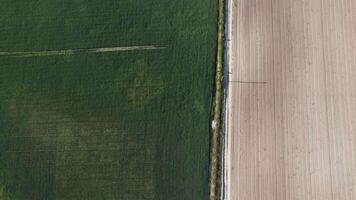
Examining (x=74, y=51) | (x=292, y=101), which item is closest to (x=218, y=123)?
(x=292, y=101)

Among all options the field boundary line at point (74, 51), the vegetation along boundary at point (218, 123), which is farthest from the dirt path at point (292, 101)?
the field boundary line at point (74, 51)

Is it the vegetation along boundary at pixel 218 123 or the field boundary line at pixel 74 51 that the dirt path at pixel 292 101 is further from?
the field boundary line at pixel 74 51

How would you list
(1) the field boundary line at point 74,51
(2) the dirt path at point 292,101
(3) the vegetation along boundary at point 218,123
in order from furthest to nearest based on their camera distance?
(1) the field boundary line at point 74,51
(3) the vegetation along boundary at point 218,123
(2) the dirt path at point 292,101

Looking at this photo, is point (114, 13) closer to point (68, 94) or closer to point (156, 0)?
point (156, 0)

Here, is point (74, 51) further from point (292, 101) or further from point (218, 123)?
point (292, 101)

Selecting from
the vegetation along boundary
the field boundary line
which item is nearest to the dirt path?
the vegetation along boundary

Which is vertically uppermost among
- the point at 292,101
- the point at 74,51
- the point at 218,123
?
the point at 74,51

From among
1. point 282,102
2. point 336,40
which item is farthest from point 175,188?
point 336,40

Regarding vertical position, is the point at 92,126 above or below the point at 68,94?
below
